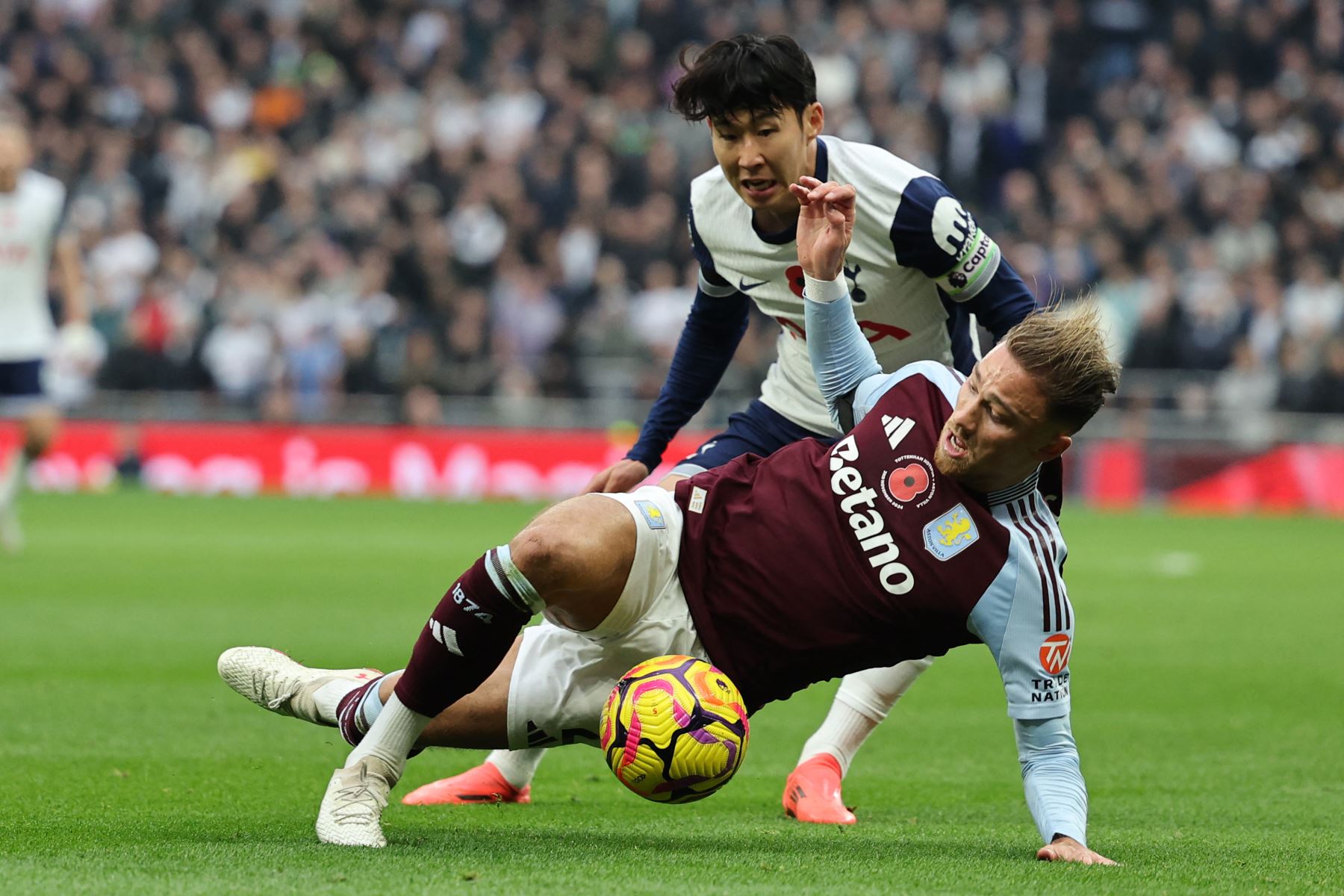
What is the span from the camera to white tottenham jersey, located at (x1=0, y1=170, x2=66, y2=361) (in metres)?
11.4

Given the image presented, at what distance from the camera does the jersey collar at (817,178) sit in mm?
5418

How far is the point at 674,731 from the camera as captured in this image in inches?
173

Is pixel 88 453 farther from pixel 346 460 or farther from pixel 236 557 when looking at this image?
pixel 236 557

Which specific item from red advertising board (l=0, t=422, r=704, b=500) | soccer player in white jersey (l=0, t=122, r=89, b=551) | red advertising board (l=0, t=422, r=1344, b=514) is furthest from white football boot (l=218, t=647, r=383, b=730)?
red advertising board (l=0, t=422, r=704, b=500)

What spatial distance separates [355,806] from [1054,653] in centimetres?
172

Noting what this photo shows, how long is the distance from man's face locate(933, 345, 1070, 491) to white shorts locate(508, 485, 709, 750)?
724mm

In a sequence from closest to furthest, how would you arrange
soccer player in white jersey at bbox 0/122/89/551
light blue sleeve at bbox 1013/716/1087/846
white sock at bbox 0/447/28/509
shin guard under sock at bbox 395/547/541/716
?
shin guard under sock at bbox 395/547/541/716, light blue sleeve at bbox 1013/716/1087/846, soccer player in white jersey at bbox 0/122/89/551, white sock at bbox 0/447/28/509

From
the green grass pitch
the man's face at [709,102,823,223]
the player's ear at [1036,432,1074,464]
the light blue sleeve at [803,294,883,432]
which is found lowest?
the green grass pitch

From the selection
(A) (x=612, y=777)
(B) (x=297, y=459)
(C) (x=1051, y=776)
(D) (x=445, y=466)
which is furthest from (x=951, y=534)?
(B) (x=297, y=459)

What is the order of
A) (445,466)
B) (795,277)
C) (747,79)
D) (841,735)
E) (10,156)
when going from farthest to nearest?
1. (445,466)
2. (10,156)
3. (841,735)
4. (795,277)
5. (747,79)

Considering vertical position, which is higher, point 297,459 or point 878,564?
point 878,564

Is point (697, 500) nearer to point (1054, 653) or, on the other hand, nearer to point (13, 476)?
point (1054, 653)

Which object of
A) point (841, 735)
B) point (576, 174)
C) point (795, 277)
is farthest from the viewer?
point (576, 174)

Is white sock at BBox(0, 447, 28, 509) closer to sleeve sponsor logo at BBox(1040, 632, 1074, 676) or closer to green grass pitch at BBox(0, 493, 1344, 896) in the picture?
green grass pitch at BBox(0, 493, 1344, 896)
